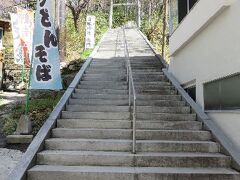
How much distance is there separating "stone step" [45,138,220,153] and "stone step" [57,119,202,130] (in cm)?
87

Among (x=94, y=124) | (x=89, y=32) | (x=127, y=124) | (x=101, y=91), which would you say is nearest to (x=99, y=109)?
(x=94, y=124)

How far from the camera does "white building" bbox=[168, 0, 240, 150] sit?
21.6ft

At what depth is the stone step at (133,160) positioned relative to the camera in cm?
638

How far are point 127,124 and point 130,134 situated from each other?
0.51m

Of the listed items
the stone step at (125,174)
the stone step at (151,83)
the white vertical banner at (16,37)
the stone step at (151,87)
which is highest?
the white vertical banner at (16,37)

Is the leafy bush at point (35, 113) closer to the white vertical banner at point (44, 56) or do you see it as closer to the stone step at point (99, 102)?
the stone step at point (99, 102)

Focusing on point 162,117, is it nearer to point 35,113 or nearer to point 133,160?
point 133,160

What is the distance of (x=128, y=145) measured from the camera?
6.91 m

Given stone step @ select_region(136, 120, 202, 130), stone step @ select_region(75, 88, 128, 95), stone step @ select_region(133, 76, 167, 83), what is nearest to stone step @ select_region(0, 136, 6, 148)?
stone step @ select_region(75, 88, 128, 95)

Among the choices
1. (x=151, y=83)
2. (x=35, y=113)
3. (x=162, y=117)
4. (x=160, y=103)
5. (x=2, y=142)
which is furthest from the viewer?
(x=151, y=83)

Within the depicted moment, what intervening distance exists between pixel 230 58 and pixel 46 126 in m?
3.89

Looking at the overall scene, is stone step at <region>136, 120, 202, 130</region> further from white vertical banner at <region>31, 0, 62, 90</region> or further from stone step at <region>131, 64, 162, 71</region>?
stone step at <region>131, 64, 162, 71</region>

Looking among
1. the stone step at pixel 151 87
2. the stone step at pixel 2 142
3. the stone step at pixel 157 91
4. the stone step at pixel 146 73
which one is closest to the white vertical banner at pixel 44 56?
the stone step at pixel 2 142

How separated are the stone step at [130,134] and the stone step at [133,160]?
0.95 meters
